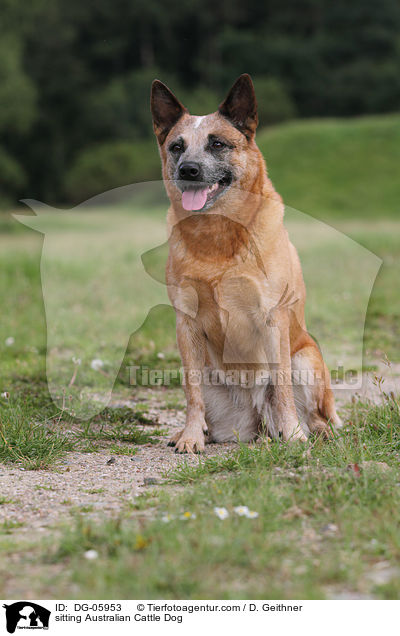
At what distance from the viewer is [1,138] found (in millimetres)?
29969

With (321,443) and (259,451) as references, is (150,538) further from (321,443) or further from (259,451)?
(321,443)

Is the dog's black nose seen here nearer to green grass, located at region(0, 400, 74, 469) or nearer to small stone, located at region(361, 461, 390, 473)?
green grass, located at region(0, 400, 74, 469)

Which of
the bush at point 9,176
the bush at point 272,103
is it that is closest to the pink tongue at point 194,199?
the bush at point 9,176

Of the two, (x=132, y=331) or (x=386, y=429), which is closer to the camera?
(x=386, y=429)

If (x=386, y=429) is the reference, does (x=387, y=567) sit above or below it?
below

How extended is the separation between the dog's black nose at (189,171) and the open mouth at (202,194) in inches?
2.0

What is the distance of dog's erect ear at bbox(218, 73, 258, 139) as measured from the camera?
352 cm

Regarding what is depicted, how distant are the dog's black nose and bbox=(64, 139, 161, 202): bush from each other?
22.5 metres

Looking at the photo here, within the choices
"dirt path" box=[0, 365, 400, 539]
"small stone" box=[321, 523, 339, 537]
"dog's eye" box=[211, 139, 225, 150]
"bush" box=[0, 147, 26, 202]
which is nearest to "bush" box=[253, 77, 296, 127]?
"bush" box=[0, 147, 26, 202]

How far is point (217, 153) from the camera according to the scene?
3.52 metres

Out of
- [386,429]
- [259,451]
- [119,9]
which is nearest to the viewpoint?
[259,451]

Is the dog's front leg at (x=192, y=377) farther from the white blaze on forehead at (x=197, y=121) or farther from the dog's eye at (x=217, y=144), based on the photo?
the white blaze on forehead at (x=197, y=121)

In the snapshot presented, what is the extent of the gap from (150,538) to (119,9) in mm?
35281
